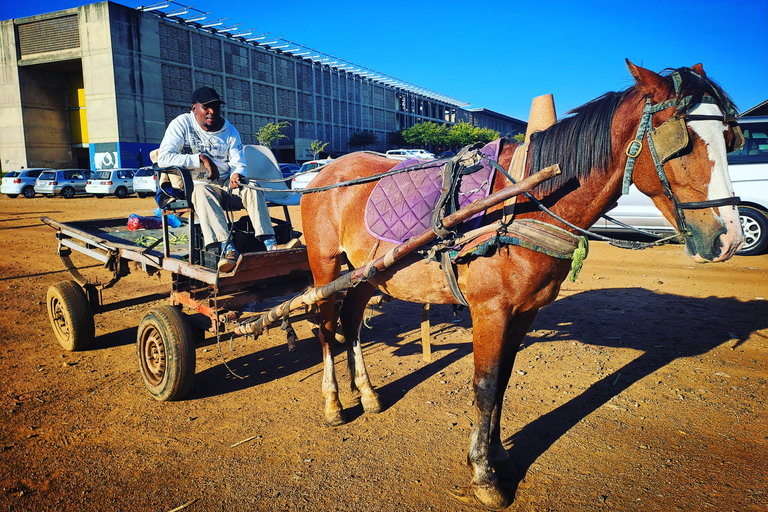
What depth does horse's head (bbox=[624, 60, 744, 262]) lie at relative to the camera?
2.25 metres

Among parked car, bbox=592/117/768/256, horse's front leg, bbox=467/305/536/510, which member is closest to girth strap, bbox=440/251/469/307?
horse's front leg, bbox=467/305/536/510

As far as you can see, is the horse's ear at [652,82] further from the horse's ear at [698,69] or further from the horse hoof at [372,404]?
the horse hoof at [372,404]

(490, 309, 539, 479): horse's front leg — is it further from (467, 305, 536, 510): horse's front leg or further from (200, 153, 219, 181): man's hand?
(200, 153, 219, 181): man's hand

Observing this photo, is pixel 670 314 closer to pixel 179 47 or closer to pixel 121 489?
pixel 121 489

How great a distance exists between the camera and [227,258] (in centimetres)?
384

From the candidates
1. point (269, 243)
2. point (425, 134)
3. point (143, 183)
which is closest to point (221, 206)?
point (269, 243)

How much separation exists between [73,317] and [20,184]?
26.0m

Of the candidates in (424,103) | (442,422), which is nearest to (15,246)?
(442,422)

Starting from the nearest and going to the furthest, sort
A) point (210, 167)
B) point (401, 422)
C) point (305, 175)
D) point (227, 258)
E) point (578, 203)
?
point (578, 203)
point (401, 422)
point (227, 258)
point (210, 167)
point (305, 175)

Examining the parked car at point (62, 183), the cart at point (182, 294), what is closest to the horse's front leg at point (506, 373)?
A: the cart at point (182, 294)

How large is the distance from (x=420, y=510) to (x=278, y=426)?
138 centimetres

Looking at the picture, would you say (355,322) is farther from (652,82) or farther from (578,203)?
(652,82)

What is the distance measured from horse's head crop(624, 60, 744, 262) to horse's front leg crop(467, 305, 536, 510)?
3.37 feet

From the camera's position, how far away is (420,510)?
271 centimetres
